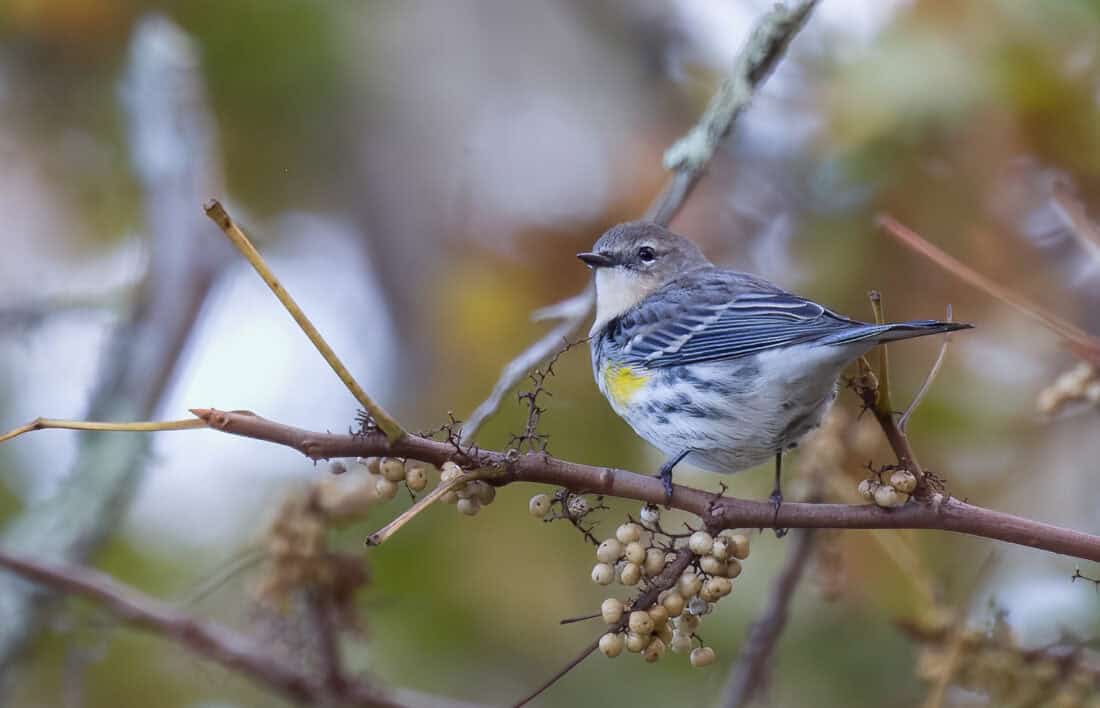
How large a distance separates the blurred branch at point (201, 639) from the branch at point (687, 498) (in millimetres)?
1108

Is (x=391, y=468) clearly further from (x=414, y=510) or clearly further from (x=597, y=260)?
(x=597, y=260)

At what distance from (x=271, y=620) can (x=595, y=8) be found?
389 centimetres

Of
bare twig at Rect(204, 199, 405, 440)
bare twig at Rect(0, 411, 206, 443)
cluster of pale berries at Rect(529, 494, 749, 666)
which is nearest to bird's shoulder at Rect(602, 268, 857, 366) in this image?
cluster of pale berries at Rect(529, 494, 749, 666)

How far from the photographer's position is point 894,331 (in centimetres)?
226

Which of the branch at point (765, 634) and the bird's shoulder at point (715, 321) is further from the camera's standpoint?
the bird's shoulder at point (715, 321)

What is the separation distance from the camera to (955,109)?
3498 mm

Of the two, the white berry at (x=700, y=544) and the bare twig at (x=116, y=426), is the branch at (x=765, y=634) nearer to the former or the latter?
the white berry at (x=700, y=544)

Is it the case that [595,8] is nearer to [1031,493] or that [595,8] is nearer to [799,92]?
[799,92]

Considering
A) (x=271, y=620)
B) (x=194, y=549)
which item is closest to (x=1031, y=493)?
(x=271, y=620)

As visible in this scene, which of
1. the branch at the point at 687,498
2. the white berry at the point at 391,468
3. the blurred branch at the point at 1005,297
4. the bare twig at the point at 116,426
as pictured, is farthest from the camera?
the blurred branch at the point at 1005,297

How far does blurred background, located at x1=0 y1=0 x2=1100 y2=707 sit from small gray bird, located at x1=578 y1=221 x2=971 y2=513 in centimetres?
28

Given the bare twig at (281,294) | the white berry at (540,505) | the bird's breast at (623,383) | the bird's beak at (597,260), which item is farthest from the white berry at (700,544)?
the bird's beak at (597,260)

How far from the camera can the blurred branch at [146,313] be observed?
3.41 m

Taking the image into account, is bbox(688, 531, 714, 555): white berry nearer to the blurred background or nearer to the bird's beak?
the blurred background
